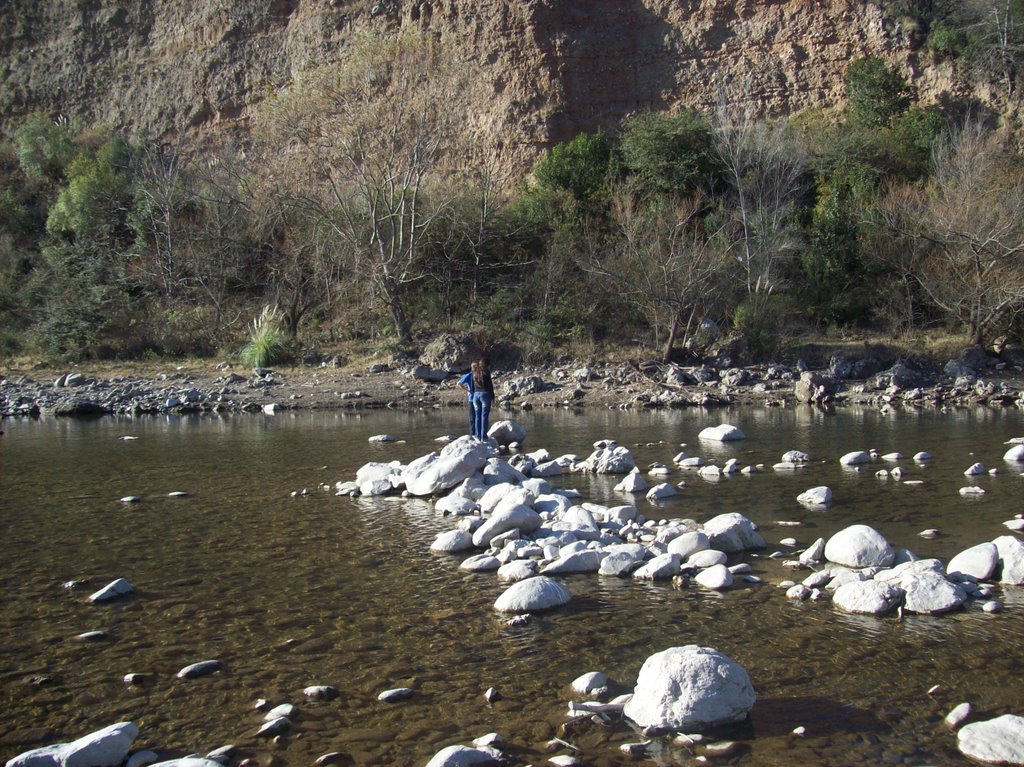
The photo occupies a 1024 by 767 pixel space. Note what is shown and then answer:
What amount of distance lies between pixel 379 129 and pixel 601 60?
1555 centimetres

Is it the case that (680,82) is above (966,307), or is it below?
above

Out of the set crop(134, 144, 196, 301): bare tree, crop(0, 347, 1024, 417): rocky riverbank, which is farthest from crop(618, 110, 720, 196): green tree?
crop(134, 144, 196, 301): bare tree

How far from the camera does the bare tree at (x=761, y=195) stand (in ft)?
102

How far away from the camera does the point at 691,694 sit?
215 inches

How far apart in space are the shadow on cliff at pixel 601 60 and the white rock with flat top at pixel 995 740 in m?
37.4

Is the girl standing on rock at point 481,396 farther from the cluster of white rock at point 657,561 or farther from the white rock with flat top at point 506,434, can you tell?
the cluster of white rock at point 657,561

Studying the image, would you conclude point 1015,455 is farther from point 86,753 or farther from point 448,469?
point 86,753

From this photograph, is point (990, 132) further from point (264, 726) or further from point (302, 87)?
point (264, 726)

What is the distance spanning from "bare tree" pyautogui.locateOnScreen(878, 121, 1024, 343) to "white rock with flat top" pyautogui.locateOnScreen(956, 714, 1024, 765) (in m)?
25.7

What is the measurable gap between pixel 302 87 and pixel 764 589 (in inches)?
1024

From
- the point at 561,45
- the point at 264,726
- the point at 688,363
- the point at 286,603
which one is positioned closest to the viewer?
the point at 264,726

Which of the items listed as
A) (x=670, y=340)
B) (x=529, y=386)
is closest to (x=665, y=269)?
(x=670, y=340)

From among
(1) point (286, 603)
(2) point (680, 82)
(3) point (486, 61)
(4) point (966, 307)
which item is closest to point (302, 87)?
(3) point (486, 61)

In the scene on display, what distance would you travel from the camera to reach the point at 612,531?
32.8 ft
